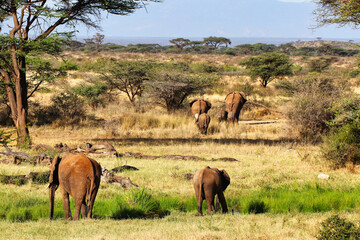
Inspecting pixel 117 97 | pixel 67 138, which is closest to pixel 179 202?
pixel 67 138

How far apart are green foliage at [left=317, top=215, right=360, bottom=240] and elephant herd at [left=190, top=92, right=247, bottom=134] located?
1242 centimetres

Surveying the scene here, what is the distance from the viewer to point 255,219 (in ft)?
21.0

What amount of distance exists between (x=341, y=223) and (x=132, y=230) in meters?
2.81

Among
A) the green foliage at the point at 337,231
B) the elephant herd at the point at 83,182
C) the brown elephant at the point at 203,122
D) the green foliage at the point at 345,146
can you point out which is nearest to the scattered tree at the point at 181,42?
the brown elephant at the point at 203,122

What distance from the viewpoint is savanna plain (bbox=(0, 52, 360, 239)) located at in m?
5.64

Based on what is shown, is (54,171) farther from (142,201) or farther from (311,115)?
(311,115)

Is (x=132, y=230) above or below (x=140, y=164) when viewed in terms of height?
above

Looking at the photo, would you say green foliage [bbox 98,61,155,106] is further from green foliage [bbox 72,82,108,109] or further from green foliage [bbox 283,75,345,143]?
green foliage [bbox 283,75,345,143]

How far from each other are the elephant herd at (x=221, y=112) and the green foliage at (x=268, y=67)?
1939 cm

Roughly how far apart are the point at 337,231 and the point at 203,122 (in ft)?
41.9

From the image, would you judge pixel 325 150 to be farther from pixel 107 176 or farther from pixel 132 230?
pixel 132 230

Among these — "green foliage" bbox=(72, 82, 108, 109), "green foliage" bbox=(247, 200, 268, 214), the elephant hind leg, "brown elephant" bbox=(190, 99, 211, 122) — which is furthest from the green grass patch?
"green foliage" bbox=(72, 82, 108, 109)

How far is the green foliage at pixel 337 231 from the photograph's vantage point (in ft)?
17.1

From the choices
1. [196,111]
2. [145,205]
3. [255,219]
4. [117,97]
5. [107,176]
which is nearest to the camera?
[255,219]
